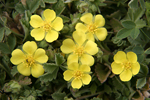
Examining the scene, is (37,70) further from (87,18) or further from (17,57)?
(87,18)

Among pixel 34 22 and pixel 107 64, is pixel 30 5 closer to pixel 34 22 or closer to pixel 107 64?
pixel 34 22

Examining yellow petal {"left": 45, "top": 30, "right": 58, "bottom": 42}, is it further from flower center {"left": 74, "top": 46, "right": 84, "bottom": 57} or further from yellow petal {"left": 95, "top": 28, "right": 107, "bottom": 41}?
yellow petal {"left": 95, "top": 28, "right": 107, "bottom": 41}

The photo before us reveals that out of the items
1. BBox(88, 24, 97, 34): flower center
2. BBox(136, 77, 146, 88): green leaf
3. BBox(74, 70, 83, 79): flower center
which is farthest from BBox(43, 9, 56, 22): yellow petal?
BBox(136, 77, 146, 88): green leaf

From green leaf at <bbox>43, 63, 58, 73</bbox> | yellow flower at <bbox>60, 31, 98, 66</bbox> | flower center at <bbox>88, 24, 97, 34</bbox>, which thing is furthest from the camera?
flower center at <bbox>88, 24, 97, 34</bbox>

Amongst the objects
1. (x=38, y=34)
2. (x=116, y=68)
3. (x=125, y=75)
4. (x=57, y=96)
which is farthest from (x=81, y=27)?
(x=57, y=96)

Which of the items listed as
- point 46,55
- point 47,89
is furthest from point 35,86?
point 46,55

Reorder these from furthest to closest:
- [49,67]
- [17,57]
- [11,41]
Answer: [11,41] < [17,57] < [49,67]

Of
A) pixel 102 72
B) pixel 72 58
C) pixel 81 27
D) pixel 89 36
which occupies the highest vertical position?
pixel 81 27
